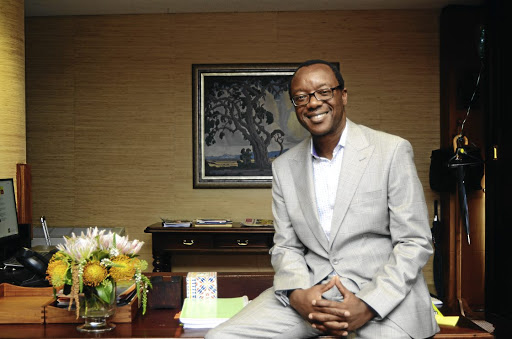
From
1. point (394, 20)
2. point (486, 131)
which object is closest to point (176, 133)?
point (394, 20)

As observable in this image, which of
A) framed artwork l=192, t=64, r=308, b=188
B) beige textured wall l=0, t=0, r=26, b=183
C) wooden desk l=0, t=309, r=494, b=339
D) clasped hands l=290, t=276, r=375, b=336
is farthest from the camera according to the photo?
framed artwork l=192, t=64, r=308, b=188

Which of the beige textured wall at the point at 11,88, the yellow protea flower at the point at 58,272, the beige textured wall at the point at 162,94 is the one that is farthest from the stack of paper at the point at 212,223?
the yellow protea flower at the point at 58,272

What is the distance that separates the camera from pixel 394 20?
543 centimetres

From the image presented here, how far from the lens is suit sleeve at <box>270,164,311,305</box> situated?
6.25 ft

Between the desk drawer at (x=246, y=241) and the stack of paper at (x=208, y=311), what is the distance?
263 cm

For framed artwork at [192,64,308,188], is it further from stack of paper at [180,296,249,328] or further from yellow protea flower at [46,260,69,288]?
yellow protea flower at [46,260,69,288]

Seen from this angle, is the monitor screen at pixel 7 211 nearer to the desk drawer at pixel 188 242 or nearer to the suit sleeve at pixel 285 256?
the desk drawer at pixel 188 242

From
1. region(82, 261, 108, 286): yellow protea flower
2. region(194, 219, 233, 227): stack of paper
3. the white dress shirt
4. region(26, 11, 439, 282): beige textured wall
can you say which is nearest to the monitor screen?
region(82, 261, 108, 286): yellow protea flower

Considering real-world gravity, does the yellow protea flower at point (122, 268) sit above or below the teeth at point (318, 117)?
below

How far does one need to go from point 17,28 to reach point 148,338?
3232 millimetres

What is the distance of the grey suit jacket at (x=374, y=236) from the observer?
1.76 metres

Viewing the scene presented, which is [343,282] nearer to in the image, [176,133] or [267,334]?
[267,334]

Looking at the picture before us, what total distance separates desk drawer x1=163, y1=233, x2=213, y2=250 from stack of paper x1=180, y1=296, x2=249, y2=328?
8.79 feet

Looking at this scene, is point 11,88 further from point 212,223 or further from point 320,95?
point 320,95
